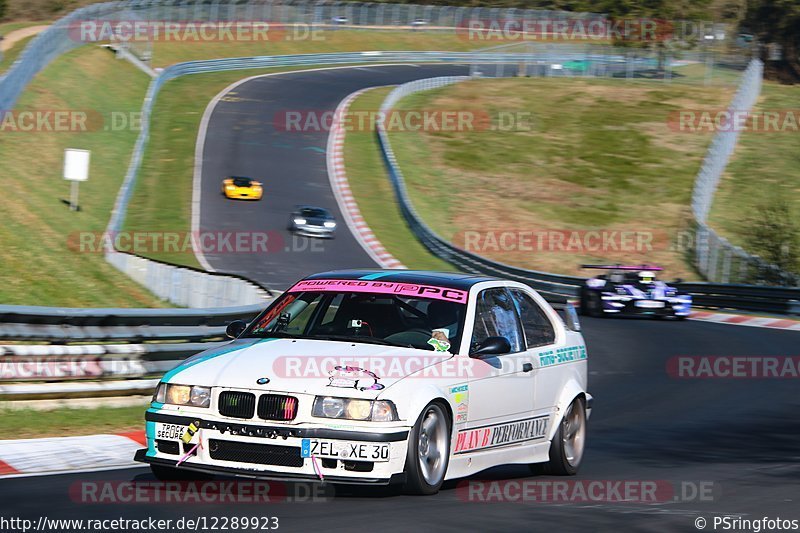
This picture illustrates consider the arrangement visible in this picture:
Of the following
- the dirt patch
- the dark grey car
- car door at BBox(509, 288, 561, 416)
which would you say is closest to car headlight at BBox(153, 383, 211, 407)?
car door at BBox(509, 288, 561, 416)

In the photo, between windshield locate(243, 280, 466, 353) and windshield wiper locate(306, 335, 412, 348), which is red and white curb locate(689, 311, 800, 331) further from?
windshield wiper locate(306, 335, 412, 348)

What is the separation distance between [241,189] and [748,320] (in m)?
18.2

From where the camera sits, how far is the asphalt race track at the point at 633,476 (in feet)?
22.0

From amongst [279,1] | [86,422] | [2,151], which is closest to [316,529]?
[86,422]

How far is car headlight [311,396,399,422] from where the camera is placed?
23.2 feet

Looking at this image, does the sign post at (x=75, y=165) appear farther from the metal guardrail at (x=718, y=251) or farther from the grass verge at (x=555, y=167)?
the metal guardrail at (x=718, y=251)

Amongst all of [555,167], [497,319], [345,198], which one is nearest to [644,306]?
[345,198]

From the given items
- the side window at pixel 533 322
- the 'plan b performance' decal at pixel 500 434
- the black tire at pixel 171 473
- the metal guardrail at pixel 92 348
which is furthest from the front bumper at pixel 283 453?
the metal guardrail at pixel 92 348

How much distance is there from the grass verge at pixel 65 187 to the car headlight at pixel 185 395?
1346 centimetres

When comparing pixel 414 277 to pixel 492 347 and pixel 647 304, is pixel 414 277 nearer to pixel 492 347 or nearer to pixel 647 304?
pixel 492 347

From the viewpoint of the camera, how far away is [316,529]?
6.29 meters

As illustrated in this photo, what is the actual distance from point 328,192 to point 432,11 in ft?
148

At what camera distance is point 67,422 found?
34.2ft

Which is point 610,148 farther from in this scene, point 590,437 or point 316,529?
point 316,529
